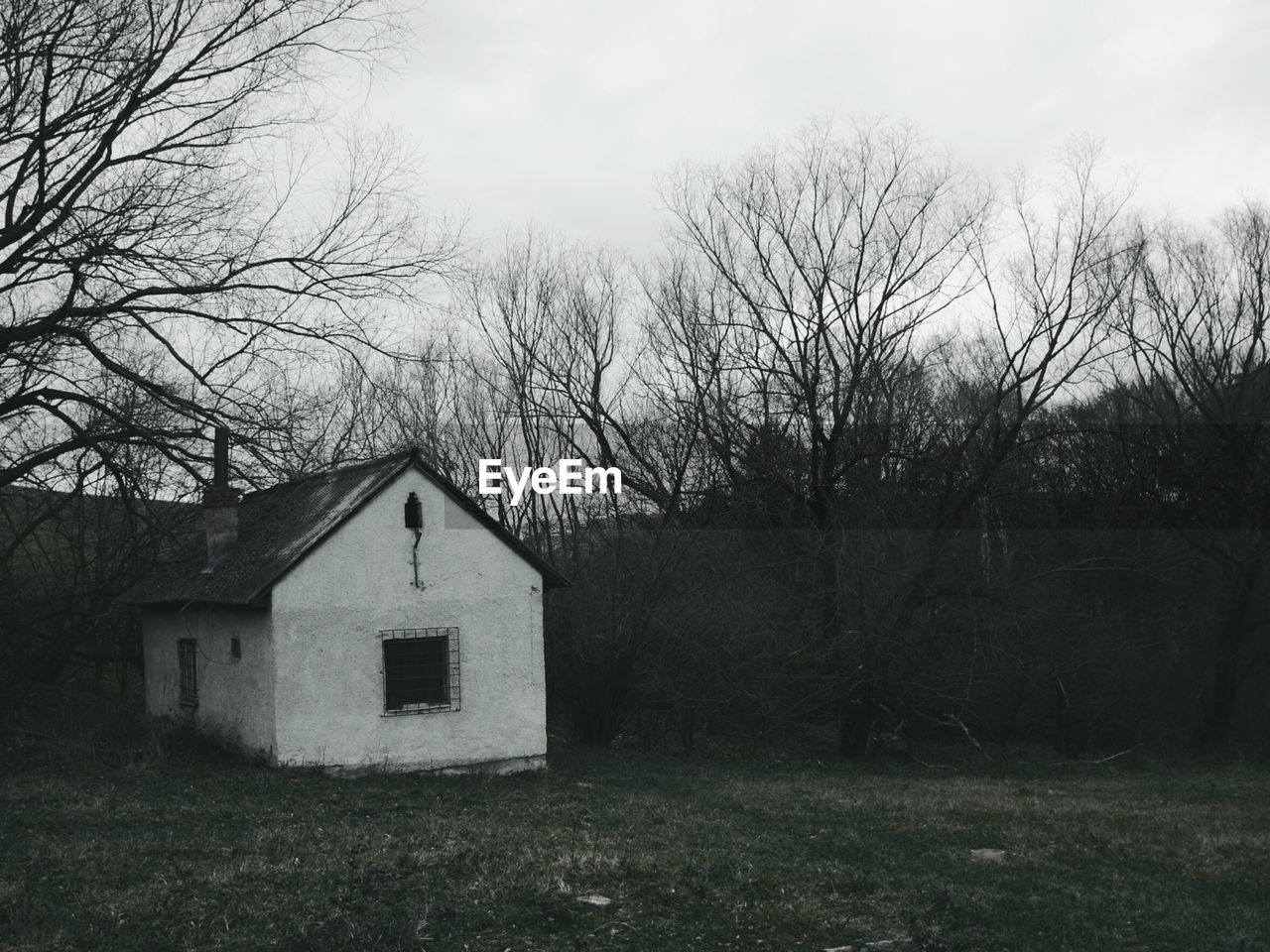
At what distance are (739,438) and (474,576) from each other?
1220 cm

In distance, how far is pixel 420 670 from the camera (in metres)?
18.2

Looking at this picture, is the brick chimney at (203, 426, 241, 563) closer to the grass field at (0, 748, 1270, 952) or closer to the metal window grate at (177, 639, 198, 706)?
the metal window grate at (177, 639, 198, 706)

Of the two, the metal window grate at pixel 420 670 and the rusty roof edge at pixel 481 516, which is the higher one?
the rusty roof edge at pixel 481 516

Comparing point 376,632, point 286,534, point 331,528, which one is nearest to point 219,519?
point 286,534

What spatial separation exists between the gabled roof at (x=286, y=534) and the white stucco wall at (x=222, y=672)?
379 millimetres

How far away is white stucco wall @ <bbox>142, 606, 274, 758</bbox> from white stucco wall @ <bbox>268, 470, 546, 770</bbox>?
0.45m

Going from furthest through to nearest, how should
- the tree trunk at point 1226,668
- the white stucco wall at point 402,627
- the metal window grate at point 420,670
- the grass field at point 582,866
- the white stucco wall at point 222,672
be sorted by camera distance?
the tree trunk at point 1226,668 < the metal window grate at point 420,670 < the white stucco wall at point 222,672 < the white stucco wall at point 402,627 < the grass field at point 582,866

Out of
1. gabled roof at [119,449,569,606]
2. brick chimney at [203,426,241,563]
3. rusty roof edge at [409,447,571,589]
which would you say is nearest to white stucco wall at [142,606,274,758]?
gabled roof at [119,449,569,606]

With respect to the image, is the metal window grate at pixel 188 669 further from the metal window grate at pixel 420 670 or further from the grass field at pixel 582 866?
the metal window grate at pixel 420 670

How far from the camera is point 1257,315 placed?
32.6 metres

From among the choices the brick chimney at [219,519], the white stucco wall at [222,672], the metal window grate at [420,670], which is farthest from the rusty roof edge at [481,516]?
the brick chimney at [219,519]

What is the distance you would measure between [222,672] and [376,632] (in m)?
2.89

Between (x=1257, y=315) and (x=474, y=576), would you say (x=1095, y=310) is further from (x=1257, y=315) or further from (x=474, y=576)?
(x=474, y=576)

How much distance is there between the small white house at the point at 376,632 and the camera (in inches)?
675
